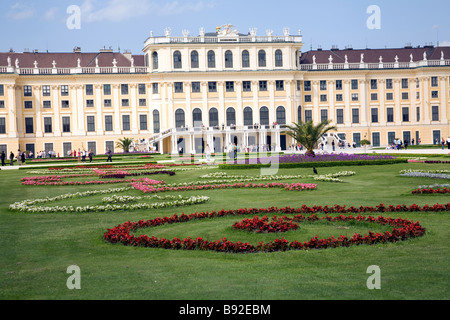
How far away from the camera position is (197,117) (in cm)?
7575

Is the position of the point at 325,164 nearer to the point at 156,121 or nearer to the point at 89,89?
the point at 156,121

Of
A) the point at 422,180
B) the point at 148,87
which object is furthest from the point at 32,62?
the point at 422,180

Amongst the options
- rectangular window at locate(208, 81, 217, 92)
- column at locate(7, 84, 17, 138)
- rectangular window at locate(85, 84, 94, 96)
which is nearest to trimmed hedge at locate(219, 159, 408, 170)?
rectangular window at locate(208, 81, 217, 92)

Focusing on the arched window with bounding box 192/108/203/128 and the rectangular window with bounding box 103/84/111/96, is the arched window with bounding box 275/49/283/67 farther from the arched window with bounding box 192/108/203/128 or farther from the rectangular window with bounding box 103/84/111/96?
the rectangular window with bounding box 103/84/111/96

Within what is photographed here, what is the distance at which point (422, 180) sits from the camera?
23.9 m

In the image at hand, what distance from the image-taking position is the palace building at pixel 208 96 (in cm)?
7369

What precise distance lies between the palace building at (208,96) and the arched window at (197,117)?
13 cm

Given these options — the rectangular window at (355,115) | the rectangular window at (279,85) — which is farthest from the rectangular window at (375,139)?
the rectangular window at (279,85)

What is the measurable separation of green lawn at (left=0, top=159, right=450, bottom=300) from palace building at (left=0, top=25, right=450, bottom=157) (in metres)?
57.7

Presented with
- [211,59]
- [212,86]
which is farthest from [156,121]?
[211,59]

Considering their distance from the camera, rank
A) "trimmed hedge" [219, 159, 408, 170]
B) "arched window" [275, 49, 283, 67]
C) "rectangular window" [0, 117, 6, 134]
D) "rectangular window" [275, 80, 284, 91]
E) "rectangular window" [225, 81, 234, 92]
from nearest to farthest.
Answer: "trimmed hedge" [219, 159, 408, 170], "rectangular window" [0, 117, 6, 134], "rectangular window" [225, 81, 234, 92], "arched window" [275, 49, 283, 67], "rectangular window" [275, 80, 284, 91]

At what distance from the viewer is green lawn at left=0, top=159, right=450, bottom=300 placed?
8188 mm

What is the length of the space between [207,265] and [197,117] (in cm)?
6643

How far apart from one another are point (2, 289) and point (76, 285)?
1132 millimetres
